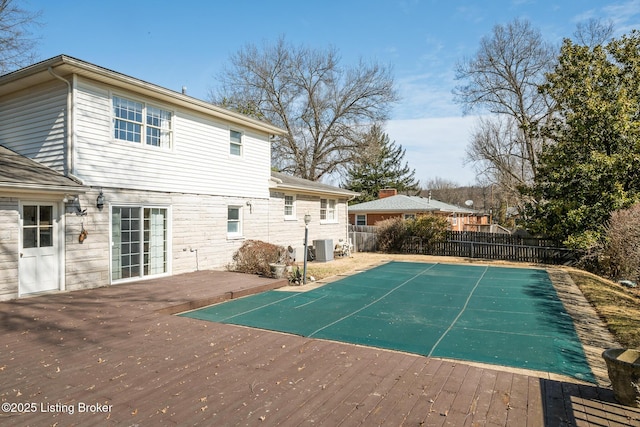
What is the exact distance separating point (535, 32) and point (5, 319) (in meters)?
29.2

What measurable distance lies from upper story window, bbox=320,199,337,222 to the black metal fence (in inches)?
183

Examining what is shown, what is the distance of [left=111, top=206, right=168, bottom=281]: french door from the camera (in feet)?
31.7

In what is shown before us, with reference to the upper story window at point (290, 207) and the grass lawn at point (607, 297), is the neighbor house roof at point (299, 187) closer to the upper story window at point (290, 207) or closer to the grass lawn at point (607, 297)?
the upper story window at point (290, 207)

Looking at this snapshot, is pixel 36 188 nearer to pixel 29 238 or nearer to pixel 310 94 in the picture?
pixel 29 238

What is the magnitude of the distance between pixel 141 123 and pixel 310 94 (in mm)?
23482

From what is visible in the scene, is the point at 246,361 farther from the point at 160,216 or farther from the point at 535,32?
the point at 535,32

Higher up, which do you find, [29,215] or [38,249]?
[29,215]

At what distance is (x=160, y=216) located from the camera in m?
10.9

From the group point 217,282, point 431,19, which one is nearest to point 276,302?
point 217,282

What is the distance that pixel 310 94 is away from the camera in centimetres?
3212

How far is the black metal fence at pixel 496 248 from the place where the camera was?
57.2 feet

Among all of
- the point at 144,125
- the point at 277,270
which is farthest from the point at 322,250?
the point at 144,125

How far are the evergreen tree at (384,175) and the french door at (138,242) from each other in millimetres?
33701

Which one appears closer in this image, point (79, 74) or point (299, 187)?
point (79, 74)
